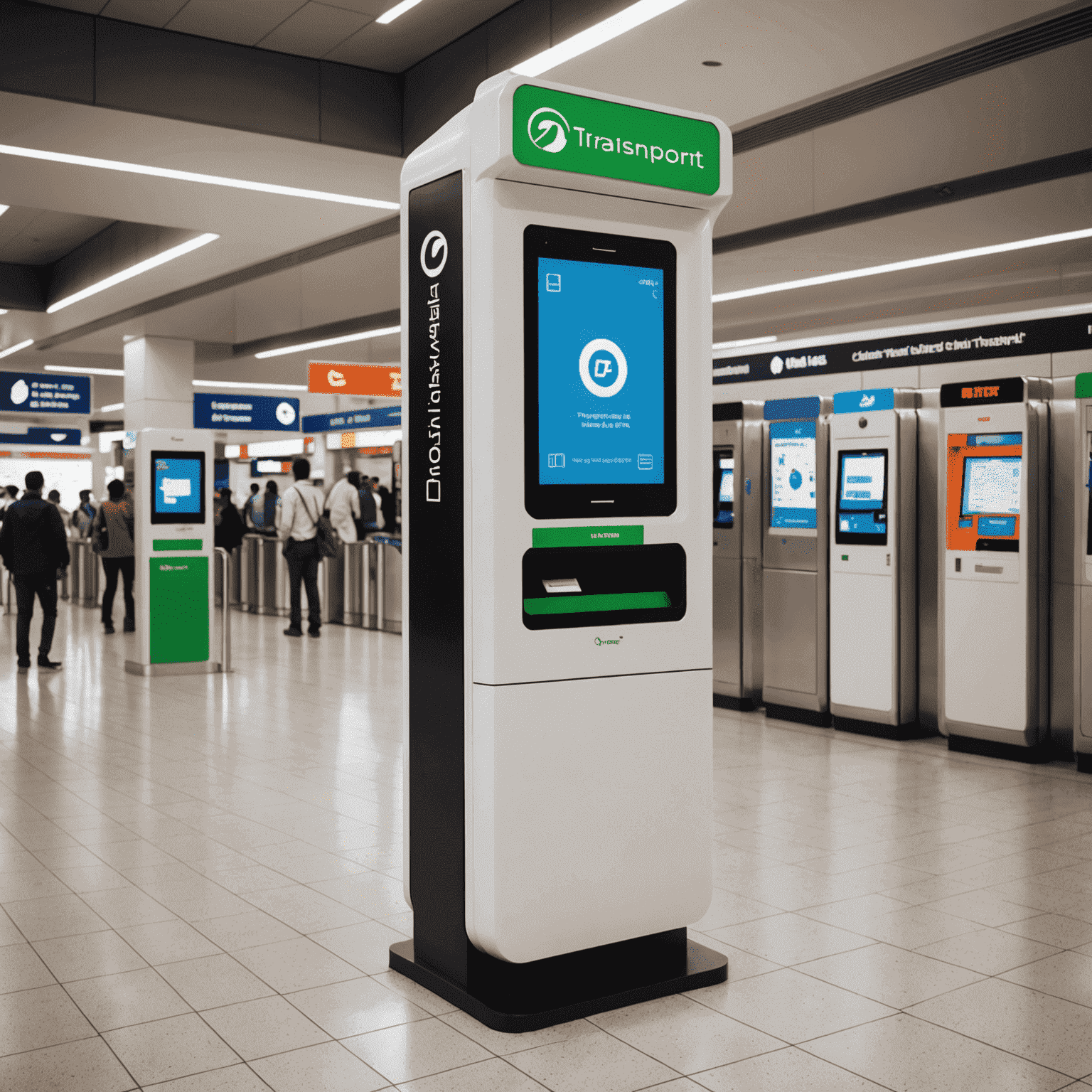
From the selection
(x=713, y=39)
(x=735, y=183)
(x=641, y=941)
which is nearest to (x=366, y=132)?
(x=713, y=39)

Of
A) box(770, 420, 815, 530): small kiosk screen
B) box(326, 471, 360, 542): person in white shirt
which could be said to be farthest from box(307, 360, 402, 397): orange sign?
box(770, 420, 815, 530): small kiosk screen

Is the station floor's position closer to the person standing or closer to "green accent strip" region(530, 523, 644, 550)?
"green accent strip" region(530, 523, 644, 550)

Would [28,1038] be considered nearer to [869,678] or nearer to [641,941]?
[641,941]

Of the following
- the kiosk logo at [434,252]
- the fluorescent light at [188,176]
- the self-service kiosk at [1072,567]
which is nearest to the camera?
the kiosk logo at [434,252]

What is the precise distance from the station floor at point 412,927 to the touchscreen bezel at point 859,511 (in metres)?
1.22

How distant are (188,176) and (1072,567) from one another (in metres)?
5.70

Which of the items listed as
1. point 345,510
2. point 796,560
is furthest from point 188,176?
point 345,510

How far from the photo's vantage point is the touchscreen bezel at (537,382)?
110 inches

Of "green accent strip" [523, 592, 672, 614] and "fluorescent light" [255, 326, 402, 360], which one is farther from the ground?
"fluorescent light" [255, 326, 402, 360]

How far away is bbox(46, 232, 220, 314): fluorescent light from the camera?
933cm

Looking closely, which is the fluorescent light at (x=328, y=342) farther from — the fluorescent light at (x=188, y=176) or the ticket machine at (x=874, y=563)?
the ticket machine at (x=874, y=563)

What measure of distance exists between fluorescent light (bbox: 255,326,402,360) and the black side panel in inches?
446

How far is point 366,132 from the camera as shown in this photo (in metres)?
6.89

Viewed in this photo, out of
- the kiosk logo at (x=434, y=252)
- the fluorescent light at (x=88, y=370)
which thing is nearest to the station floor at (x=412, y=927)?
the kiosk logo at (x=434, y=252)
